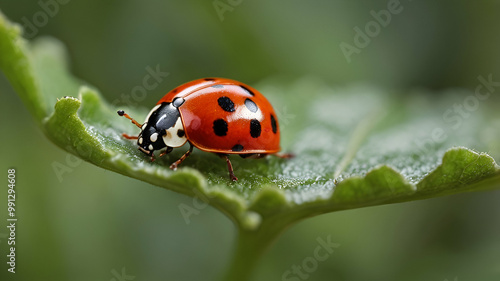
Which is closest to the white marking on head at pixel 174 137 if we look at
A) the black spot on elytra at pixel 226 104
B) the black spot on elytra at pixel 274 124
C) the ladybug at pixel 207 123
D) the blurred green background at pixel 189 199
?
the ladybug at pixel 207 123

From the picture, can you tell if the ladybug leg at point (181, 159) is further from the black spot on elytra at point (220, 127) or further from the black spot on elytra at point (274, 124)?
the black spot on elytra at point (274, 124)

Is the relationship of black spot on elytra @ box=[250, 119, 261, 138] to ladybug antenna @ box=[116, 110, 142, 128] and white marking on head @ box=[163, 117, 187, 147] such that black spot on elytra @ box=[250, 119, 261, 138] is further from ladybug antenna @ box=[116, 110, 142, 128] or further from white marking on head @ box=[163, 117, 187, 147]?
ladybug antenna @ box=[116, 110, 142, 128]

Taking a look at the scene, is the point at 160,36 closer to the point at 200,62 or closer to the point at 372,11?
the point at 200,62

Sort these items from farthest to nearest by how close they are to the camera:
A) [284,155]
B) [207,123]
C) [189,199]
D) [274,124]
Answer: [189,199] → [284,155] → [274,124] → [207,123]

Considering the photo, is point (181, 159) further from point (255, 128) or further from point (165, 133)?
point (255, 128)

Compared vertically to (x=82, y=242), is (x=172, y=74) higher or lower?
higher

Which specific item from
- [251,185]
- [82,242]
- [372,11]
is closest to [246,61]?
[372,11]

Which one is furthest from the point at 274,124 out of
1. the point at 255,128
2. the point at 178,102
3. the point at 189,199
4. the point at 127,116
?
the point at 189,199
